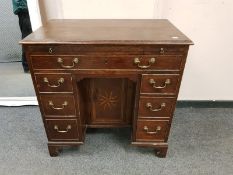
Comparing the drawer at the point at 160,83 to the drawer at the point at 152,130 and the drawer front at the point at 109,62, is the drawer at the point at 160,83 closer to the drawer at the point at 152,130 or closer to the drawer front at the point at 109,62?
the drawer front at the point at 109,62

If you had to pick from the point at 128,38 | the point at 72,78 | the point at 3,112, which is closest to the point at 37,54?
the point at 72,78

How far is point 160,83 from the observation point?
1.12 meters

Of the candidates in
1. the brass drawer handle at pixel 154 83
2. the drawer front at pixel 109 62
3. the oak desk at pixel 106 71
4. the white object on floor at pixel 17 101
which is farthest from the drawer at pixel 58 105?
the white object on floor at pixel 17 101

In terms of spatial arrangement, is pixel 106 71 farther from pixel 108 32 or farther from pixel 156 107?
pixel 156 107

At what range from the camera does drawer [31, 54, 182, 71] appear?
1056 millimetres

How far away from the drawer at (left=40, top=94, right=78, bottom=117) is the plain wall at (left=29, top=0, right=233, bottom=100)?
64 centimetres

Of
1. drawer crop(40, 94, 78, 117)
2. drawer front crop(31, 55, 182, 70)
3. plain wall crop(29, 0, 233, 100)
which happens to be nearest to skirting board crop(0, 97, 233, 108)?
plain wall crop(29, 0, 233, 100)

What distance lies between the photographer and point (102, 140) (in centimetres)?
159

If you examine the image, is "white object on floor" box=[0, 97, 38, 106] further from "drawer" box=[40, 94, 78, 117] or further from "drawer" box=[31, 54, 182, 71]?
"drawer" box=[31, 54, 182, 71]

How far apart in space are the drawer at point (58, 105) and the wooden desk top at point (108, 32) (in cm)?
34

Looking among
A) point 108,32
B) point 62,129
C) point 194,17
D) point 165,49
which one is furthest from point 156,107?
point 194,17

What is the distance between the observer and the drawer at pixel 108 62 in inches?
41.6

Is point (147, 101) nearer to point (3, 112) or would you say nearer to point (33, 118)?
point (33, 118)

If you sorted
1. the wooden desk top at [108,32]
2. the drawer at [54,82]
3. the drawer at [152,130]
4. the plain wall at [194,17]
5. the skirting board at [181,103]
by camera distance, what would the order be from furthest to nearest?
the skirting board at [181,103]
the plain wall at [194,17]
the drawer at [152,130]
the drawer at [54,82]
the wooden desk top at [108,32]
